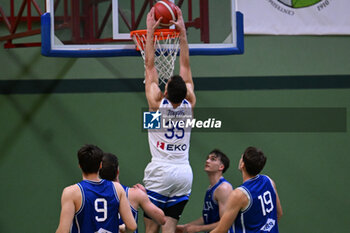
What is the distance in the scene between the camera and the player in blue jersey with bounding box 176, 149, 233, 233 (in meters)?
5.62

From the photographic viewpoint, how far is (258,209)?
4.41m

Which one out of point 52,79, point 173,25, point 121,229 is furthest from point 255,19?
point 121,229

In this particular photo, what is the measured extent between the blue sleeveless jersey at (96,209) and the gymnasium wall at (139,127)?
389cm

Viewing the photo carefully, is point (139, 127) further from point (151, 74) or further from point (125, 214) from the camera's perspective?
point (125, 214)

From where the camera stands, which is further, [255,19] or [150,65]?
[255,19]

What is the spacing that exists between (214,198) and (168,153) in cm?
84

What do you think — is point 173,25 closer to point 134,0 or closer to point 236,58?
point 134,0

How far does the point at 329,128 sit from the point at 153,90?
376 cm

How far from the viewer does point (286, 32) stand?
8.09m

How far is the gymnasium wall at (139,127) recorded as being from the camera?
26.0ft

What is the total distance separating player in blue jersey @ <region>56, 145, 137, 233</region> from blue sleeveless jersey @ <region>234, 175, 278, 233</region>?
94 cm

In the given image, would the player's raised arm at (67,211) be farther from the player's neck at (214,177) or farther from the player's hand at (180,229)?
the player's neck at (214,177)

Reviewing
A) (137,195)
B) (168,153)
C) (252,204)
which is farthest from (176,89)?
(252,204)

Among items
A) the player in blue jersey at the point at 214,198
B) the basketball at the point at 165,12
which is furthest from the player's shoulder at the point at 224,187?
the basketball at the point at 165,12
